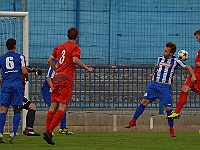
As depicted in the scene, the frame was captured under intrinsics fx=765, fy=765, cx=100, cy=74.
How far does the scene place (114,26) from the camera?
2319cm

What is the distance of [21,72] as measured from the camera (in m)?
14.0

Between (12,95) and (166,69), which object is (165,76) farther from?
(12,95)

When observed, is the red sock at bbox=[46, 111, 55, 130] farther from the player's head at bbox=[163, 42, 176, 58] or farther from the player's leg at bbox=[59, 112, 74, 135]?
the player's leg at bbox=[59, 112, 74, 135]

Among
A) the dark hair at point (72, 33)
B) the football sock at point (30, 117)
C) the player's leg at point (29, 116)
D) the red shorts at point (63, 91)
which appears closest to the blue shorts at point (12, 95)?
the red shorts at point (63, 91)

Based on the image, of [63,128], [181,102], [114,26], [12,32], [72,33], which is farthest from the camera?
[114,26]

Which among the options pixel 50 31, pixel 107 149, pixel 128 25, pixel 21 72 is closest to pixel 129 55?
pixel 128 25

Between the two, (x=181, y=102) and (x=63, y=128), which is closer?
(x=181, y=102)

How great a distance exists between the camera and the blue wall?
71.1 feet

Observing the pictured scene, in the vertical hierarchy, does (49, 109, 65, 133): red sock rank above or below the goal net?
below

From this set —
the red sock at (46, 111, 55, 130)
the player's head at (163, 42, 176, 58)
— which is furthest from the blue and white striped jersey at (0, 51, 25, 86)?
the player's head at (163, 42, 176, 58)

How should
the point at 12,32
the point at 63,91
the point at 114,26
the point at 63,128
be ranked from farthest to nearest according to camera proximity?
the point at 114,26, the point at 12,32, the point at 63,128, the point at 63,91

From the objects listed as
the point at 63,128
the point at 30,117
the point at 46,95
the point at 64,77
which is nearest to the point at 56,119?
the point at 64,77

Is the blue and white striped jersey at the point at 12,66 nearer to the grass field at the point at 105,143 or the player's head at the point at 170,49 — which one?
the grass field at the point at 105,143

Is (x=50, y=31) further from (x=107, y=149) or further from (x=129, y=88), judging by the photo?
(x=107, y=149)
